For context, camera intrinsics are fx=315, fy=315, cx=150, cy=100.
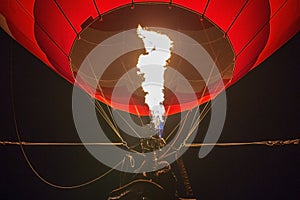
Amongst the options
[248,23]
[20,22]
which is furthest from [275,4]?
[20,22]

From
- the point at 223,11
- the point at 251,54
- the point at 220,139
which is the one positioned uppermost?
the point at 223,11

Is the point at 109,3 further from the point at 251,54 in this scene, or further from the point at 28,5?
the point at 251,54

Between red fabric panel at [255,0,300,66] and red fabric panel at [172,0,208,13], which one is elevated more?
red fabric panel at [172,0,208,13]

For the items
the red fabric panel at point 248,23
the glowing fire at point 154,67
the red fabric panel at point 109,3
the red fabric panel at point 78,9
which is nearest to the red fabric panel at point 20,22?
the red fabric panel at point 78,9

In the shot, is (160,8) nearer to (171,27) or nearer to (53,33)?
(171,27)

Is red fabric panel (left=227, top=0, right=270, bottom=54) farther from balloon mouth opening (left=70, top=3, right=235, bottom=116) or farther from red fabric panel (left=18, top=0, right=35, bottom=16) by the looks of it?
red fabric panel (left=18, top=0, right=35, bottom=16)

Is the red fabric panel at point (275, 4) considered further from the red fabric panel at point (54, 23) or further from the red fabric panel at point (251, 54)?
the red fabric panel at point (54, 23)

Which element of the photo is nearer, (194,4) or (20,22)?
(194,4)

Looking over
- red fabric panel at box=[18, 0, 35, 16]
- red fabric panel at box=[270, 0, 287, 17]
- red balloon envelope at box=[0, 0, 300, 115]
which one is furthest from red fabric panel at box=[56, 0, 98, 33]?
red fabric panel at box=[270, 0, 287, 17]
